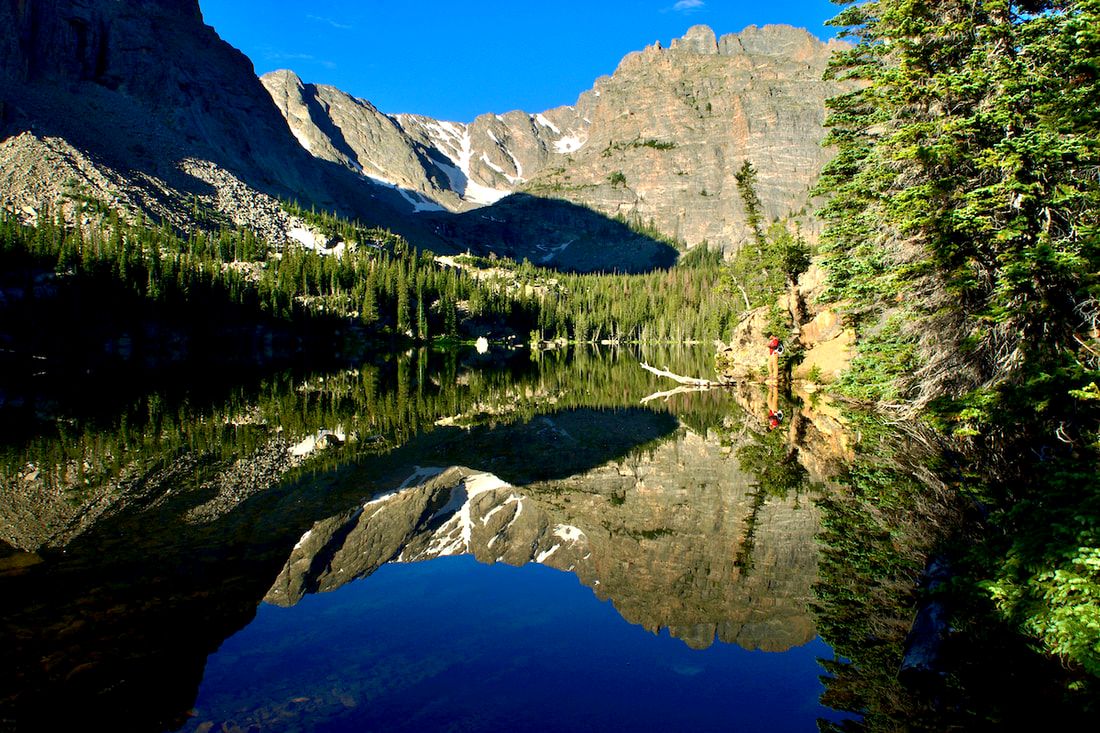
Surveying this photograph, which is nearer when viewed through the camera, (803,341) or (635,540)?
(635,540)

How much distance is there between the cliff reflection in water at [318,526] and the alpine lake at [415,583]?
2.9 inches

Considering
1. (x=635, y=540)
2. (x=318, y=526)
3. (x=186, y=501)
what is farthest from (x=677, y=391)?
(x=186, y=501)

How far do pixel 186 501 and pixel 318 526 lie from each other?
4.71m

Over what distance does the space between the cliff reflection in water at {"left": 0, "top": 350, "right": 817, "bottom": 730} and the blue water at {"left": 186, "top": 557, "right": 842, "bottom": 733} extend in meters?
0.56

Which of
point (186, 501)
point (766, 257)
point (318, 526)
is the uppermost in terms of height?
point (766, 257)

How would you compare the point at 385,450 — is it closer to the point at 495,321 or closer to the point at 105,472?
the point at 105,472

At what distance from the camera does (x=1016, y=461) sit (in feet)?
44.3

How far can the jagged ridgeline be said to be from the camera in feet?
253

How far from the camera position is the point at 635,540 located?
15.2 metres

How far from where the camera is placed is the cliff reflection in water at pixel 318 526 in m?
9.55

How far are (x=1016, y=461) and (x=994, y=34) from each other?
33.2ft

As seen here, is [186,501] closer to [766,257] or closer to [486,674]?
[486,674]

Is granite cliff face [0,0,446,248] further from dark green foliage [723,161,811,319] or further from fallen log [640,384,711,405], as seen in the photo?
dark green foliage [723,161,811,319]

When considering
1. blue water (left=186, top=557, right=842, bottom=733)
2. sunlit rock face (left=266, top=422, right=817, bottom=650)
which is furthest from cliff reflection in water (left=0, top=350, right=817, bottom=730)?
blue water (left=186, top=557, right=842, bottom=733)
